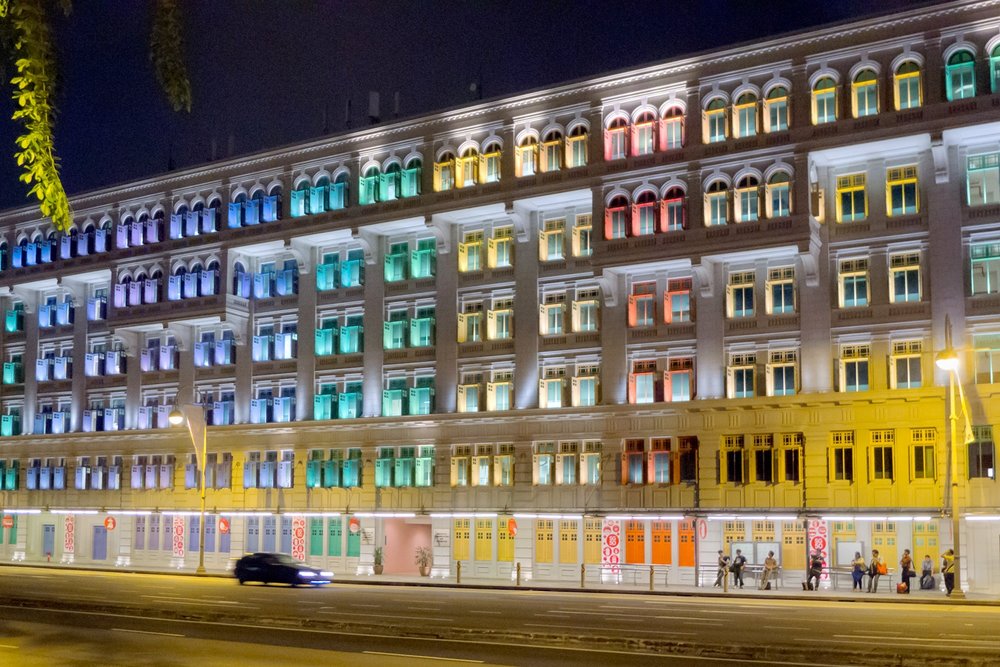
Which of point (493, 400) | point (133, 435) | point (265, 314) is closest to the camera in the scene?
point (493, 400)

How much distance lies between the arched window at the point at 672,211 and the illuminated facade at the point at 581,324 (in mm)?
148

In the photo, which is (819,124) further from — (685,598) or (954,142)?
(685,598)

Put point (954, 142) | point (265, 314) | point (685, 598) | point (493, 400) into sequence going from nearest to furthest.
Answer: point (685, 598), point (954, 142), point (493, 400), point (265, 314)

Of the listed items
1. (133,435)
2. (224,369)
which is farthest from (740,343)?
(133,435)

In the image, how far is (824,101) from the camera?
149ft

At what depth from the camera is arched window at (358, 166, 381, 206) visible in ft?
183

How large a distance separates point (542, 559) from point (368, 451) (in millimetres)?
10722

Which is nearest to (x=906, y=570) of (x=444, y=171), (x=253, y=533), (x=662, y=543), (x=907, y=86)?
(x=662, y=543)

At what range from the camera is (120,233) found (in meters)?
65.8

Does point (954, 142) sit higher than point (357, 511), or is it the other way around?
point (954, 142)

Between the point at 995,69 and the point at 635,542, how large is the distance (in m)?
23.0

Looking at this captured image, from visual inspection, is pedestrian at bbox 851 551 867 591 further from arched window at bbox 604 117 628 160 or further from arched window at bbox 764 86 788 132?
arched window at bbox 604 117 628 160

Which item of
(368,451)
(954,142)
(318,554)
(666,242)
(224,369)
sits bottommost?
(318,554)

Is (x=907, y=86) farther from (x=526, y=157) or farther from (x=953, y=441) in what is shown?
(x=526, y=157)
